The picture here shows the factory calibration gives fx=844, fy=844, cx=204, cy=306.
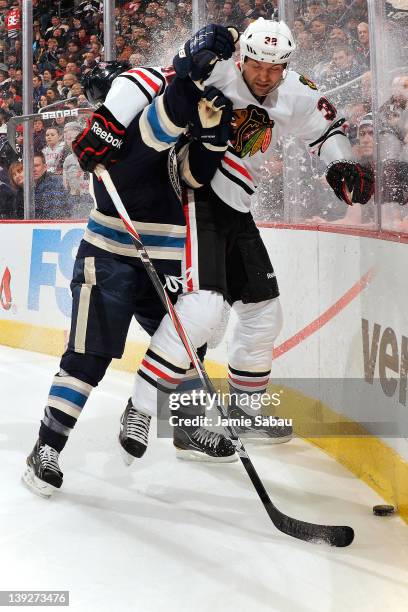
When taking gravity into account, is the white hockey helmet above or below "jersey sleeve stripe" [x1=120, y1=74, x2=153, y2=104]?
above

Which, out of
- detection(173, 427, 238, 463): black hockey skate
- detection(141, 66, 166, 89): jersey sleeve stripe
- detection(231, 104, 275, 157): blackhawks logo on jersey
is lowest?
detection(173, 427, 238, 463): black hockey skate

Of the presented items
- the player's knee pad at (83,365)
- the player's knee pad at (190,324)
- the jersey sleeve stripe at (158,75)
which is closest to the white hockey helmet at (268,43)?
the jersey sleeve stripe at (158,75)

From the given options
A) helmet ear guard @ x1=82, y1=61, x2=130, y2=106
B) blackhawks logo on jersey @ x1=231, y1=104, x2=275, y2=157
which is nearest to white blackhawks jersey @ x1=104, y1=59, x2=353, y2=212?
blackhawks logo on jersey @ x1=231, y1=104, x2=275, y2=157

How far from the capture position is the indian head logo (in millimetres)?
5199

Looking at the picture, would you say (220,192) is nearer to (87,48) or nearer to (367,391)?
(367,391)

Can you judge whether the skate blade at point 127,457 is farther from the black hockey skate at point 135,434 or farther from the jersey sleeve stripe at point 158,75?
the jersey sleeve stripe at point 158,75

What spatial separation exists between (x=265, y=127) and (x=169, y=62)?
7.68 ft

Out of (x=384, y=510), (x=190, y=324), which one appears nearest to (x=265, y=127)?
(x=190, y=324)

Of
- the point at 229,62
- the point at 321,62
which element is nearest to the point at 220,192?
the point at 229,62

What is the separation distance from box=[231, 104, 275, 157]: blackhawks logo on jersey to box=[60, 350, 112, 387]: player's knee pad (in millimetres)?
756

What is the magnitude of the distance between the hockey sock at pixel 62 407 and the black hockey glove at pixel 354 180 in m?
0.95

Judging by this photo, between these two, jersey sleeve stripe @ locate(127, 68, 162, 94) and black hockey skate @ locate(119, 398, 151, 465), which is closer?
jersey sleeve stripe @ locate(127, 68, 162, 94)

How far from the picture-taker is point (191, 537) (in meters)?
2.09

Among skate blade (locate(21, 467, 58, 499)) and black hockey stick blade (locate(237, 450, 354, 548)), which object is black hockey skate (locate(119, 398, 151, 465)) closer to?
skate blade (locate(21, 467, 58, 499))
